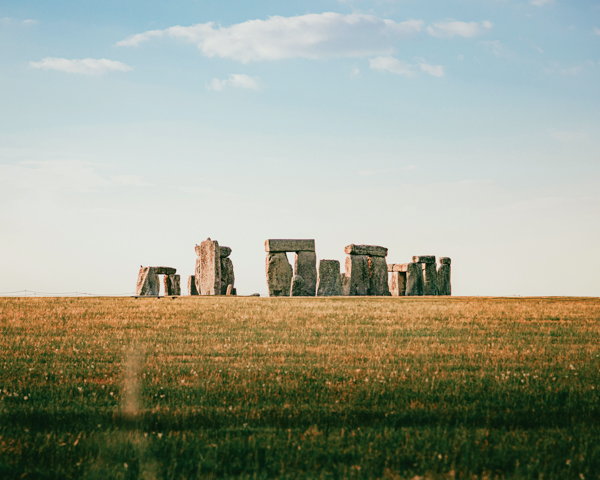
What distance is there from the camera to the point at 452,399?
7.81m

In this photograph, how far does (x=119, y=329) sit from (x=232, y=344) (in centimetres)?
444

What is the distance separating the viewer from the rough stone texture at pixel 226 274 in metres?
36.8

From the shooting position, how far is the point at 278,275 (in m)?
33.6

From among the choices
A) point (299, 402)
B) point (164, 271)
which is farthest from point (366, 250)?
point (299, 402)

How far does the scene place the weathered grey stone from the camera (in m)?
34.0

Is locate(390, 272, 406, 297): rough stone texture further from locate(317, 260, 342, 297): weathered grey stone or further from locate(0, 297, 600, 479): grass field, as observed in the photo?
locate(0, 297, 600, 479): grass field

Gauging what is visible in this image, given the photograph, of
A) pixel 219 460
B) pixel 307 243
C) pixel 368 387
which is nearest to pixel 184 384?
pixel 368 387

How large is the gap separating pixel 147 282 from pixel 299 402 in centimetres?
Result: 3095

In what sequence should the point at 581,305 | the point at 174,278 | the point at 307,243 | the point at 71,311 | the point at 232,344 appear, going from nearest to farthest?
the point at 232,344 < the point at 71,311 < the point at 581,305 < the point at 307,243 < the point at 174,278

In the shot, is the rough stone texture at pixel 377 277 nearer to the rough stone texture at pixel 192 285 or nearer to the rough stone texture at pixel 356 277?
the rough stone texture at pixel 356 277

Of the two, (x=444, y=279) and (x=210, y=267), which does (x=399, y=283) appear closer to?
(x=444, y=279)

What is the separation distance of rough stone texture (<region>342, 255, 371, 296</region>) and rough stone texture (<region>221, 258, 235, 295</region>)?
22.8ft

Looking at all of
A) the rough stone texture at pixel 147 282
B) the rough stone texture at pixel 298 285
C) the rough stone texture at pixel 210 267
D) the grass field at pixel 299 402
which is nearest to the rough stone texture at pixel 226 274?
the rough stone texture at pixel 210 267

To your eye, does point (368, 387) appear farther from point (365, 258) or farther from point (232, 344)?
point (365, 258)
